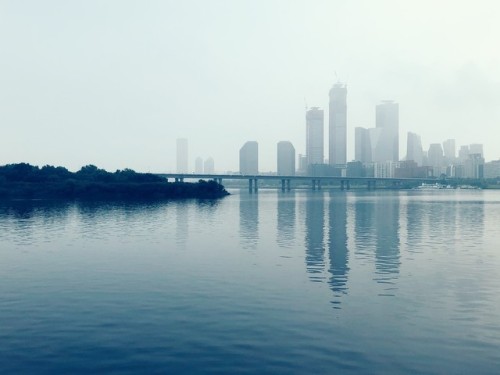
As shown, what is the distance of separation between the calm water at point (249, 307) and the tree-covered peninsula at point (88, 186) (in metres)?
106

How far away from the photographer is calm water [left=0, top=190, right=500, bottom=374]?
54.3 ft

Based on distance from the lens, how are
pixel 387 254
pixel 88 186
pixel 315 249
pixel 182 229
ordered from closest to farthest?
1. pixel 387 254
2. pixel 315 249
3. pixel 182 229
4. pixel 88 186

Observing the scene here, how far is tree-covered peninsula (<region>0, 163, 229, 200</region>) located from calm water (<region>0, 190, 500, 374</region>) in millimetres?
106193

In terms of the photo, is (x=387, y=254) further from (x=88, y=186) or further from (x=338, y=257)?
(x=88, y=186)

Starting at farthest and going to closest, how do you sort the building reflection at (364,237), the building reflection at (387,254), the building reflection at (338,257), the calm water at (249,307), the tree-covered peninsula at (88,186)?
the tree-covered peninsula at (88,186) → the building reflection at (364,237) → the building reflection at (387,254) → the building reflection at (338,257) → the calm water at (249,307)

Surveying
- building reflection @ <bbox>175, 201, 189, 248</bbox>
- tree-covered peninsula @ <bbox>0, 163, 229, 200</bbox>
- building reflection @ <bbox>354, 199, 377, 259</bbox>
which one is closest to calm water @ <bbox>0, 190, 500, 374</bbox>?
building reflection @ <bbox>354, 199, 377, 259</bbox>

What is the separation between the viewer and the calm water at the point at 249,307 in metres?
16.6

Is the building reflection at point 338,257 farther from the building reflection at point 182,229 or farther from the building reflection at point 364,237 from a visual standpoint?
the building reflection at point 182,229

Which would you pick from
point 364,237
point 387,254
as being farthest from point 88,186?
point 387,254

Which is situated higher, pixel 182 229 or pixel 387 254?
pixel 182 229

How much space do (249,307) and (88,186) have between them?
454 feet

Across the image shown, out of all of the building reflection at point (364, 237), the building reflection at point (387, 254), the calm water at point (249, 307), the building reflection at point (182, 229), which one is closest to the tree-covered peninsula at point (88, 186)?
the building reflection at point (182, 229)

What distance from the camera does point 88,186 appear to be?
152 m

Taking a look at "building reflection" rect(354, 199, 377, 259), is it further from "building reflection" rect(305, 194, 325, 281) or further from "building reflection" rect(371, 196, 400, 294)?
"building reflection" rect(305, 194, 325, 281)
